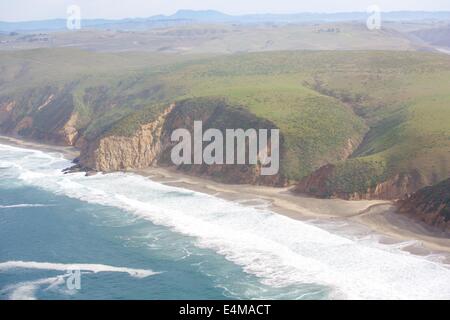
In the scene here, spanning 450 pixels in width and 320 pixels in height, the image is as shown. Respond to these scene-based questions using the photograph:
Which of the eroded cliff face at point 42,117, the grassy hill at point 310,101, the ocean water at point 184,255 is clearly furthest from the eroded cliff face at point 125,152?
the eroded cliff face at point 42,117

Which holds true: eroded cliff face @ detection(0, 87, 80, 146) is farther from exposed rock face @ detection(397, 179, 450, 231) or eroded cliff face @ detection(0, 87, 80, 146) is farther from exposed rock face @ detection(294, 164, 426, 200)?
exposed rock face @ detection(397, 179, 450, 231)

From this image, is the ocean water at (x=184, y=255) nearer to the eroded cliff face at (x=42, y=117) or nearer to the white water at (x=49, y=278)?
the white water at (x=49, y=278)

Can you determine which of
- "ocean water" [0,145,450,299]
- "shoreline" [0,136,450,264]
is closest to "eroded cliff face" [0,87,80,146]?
"shoreline" [0,136,450,264]

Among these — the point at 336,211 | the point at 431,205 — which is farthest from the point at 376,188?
the point at 431,205

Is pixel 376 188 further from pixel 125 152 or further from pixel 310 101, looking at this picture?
pixel 125 152
